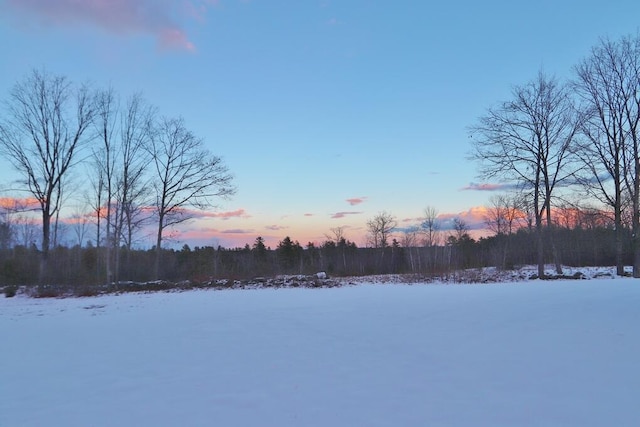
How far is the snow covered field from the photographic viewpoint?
409cm

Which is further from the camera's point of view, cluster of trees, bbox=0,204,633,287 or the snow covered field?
cluster of trees, bbox=0,204,633,287

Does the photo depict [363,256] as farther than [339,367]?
Yes

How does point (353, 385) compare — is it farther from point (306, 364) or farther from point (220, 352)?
point (220, 352)

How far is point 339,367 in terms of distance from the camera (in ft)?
18.7

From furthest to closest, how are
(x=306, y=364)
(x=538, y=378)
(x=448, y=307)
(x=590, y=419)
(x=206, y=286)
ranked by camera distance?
(x=206, y=286) < (x=448, y=307) < (x=306, y=364) < (x=538, y=378) < (x=590, y=419)

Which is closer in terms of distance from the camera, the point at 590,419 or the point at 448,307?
the point at 590,419

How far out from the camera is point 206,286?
20.1 metres

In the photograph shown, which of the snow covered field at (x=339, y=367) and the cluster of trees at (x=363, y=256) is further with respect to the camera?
the cluster of trees at (x=363, y=256)

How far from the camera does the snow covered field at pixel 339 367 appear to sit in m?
4.09

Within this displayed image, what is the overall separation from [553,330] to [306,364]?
4.69 meters

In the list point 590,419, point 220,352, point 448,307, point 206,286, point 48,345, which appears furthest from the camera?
point 206,286

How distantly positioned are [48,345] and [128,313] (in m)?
3.97

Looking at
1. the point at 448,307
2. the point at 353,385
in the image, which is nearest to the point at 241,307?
the point at 448,307

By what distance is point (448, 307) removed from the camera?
1026 cm
